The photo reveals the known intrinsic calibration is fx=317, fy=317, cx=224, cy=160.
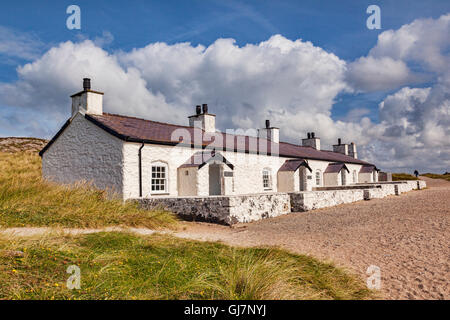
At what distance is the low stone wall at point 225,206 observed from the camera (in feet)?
37.4

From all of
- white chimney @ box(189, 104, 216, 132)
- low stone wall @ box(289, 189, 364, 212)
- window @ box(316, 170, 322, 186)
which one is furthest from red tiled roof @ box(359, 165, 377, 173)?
white chimney @ box(189, 104, 216, 132)

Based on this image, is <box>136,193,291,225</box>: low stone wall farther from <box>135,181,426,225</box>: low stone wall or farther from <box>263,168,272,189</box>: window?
<box>263,168,272,189</box>: window

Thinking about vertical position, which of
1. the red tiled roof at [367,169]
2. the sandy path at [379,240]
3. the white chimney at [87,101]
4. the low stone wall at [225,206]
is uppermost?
the white chimney at [87,101]

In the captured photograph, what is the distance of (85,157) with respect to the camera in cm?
1566

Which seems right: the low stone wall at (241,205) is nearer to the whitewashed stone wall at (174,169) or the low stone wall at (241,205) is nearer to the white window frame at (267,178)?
the whitewashed stone wall at (174,169)

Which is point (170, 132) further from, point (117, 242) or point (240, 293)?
point (240, 293)

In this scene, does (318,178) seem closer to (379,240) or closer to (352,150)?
(352,150)

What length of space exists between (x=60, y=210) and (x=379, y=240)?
8858mm

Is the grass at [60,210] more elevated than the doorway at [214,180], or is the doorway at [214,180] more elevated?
the doorway at [214,180]

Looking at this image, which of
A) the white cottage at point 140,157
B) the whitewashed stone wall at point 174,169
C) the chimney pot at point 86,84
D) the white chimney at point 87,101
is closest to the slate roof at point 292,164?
the whitewashed stone wall at point 174,169

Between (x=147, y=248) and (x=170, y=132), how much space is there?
12.1 meters

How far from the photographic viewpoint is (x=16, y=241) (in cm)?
557

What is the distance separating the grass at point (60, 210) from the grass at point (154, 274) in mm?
2664

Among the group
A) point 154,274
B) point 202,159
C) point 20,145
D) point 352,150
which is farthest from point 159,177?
point 352,150
